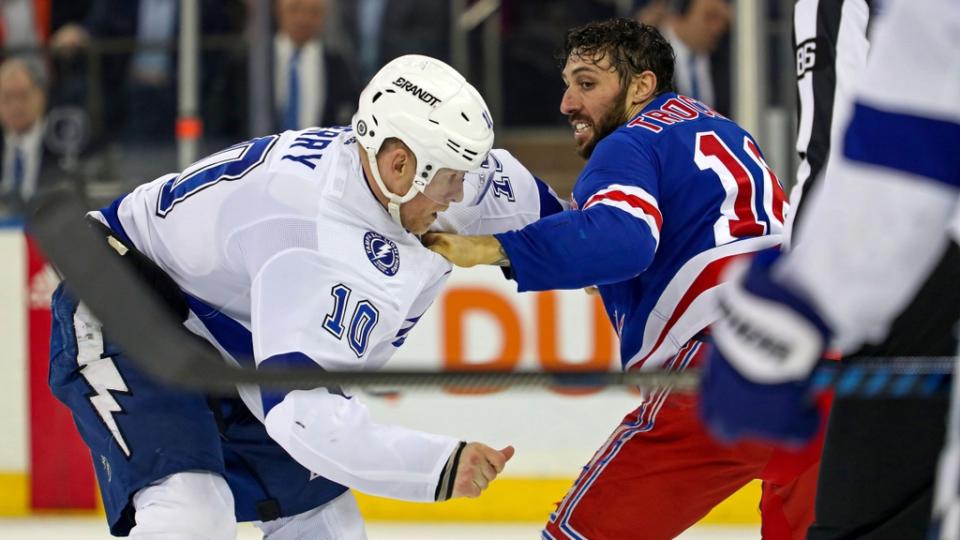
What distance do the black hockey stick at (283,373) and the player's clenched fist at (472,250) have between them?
79 centimetres

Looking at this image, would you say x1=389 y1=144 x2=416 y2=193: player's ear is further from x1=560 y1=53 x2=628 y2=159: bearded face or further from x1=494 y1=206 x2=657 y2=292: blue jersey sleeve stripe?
x1=560 y1=53 x2=628 y2=159: bearded face

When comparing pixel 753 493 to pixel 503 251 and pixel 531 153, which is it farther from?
pixel 503 251

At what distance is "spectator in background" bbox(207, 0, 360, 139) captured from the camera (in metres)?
4.48

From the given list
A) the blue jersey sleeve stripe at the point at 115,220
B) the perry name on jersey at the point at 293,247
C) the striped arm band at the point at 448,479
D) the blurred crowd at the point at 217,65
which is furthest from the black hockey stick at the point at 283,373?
the blurred crowd at the point at 217,65

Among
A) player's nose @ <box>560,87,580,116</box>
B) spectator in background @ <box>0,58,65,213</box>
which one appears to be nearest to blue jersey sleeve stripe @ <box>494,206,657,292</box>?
player's nose @ <box>560,87,580,116</box>

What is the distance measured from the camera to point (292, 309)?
204 cm

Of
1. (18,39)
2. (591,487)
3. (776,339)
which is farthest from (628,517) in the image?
(18,39)

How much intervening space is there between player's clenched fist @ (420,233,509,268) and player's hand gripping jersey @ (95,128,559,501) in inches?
3.2

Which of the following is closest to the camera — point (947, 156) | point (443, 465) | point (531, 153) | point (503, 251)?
point (947, 156)

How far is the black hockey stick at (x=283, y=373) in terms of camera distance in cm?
131

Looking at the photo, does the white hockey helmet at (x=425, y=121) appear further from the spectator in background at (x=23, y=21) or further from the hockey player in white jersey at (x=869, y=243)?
the spectator in background at (x=23, y=21)

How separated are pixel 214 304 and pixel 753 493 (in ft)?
7.48

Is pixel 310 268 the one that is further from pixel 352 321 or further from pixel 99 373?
pixel 99 373

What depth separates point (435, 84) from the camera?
2.20 metres
